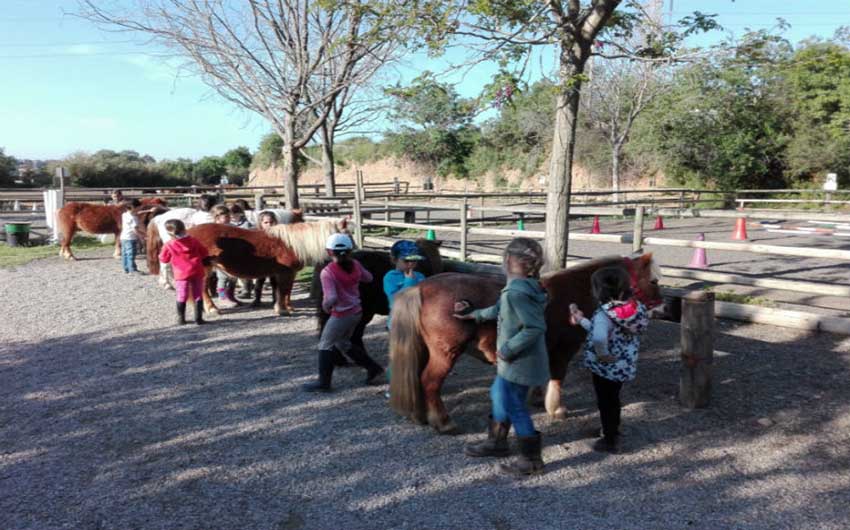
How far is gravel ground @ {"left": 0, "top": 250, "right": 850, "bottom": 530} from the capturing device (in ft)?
9.70

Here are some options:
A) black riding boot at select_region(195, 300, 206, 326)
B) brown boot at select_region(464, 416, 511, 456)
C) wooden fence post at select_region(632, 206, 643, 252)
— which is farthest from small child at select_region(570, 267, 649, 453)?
black riding boot at select_region(195, 300, 206, 326)

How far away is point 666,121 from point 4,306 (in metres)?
30.7

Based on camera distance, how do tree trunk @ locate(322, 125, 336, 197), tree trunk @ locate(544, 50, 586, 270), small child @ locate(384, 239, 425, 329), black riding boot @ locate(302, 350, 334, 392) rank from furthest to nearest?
tree trunk @ locate(322, 125, 336, 197), tree trunk @ locate(544, 50, 586, 270), black riding boot @ locate(302, 350, 334, 392), small child @ locate(384, 239, 425, 329)

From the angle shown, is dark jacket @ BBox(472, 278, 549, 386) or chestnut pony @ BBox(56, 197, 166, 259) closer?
dark jacket @ BBox(472, 278, 549, 386)

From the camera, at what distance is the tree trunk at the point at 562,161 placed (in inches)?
218

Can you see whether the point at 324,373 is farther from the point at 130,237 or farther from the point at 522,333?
the point at 130,237

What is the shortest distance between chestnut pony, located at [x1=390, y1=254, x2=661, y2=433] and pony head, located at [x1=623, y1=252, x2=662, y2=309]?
0.22ft

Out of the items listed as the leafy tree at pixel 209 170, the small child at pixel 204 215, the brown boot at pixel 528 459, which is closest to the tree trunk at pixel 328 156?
the small child at pixel 204 215

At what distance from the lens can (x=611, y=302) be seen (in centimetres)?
354

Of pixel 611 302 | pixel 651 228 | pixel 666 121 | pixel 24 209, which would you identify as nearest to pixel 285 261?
pixel 611 302

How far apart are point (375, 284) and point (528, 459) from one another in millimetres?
2541

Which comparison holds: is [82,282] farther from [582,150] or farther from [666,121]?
[582,150]

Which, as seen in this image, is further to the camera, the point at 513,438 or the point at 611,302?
the point at 513,438

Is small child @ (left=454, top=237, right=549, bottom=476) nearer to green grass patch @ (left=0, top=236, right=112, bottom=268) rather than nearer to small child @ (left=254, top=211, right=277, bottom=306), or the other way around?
small child @ (left=254, top=211, right=277, bottom=306)
